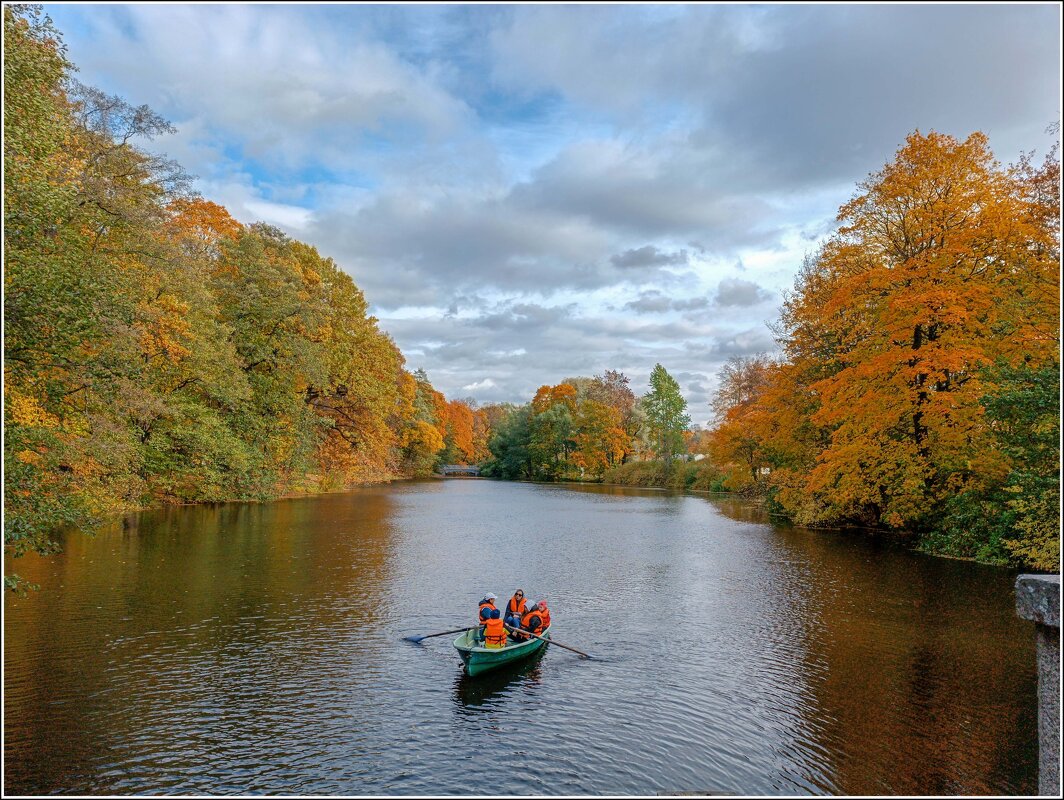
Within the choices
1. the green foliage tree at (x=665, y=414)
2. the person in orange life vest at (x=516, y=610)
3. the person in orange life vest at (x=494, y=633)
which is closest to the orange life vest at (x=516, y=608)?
the person in orange life vest at (x=516, y=610)

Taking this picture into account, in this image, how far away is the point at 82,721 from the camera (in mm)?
10766

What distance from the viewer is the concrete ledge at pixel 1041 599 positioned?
5086mm

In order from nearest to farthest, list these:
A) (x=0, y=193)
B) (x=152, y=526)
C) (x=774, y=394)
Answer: (x=0, y=193) < (x=152, y=526) < (x=774, y=394)

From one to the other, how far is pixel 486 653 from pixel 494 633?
1.79 feet

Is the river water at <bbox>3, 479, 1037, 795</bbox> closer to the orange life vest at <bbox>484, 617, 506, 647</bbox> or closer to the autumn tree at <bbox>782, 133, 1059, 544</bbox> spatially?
the orange life vest at <bbox>484, 617, 506, 647</bbox>

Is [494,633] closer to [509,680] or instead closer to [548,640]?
[509,680]

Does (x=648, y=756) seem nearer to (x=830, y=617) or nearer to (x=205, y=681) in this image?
(x=205, y=681)

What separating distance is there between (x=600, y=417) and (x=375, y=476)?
3489 cm

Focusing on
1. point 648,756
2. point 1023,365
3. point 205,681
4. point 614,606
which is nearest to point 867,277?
point 1023,365

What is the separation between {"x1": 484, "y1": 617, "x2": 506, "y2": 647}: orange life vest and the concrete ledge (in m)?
10.3

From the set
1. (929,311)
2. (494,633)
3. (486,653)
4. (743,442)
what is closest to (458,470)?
(743,442)

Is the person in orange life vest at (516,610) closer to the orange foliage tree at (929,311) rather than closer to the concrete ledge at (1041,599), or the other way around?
the concrete ledge at (1041,599)

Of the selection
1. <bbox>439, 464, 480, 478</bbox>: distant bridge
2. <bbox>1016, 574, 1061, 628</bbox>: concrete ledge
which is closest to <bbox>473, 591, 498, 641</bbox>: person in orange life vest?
<bbox>1016, 574, 1061, 628</bbox>: concrete ledge

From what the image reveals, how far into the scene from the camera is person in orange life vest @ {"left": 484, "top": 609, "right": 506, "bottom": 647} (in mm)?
14016
